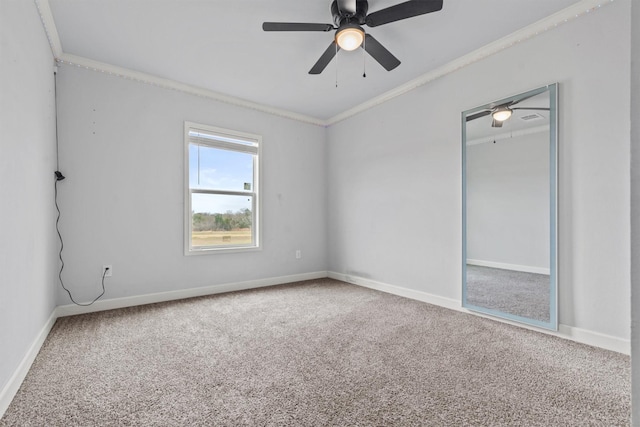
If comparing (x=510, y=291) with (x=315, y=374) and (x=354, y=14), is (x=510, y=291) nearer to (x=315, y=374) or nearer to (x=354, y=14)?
(x=315, y=374)

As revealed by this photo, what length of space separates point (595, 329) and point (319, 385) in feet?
6.66

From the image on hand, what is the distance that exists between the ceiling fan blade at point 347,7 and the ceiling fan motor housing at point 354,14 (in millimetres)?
18

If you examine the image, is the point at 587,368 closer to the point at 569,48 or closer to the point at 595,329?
the point at 595,329

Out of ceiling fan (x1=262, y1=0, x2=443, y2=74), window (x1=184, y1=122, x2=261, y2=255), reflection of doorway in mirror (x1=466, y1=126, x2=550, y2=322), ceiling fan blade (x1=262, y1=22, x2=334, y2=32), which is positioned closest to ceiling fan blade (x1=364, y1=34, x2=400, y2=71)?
ceiling fan (x1=262, y1=0, x2=443, y2=74)

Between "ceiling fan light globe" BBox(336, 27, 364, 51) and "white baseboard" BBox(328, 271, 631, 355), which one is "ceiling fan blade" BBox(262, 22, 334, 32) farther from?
"white baseboard" BBox(328, 271, 631, 355)

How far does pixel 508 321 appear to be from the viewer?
2789 mm

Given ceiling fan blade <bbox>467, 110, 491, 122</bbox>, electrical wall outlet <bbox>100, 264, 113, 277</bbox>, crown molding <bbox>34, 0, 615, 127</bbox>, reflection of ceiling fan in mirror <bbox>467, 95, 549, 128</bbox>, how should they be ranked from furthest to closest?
1. electrical wall outlet <bbox>100, 264, 113, 277</bbox>
2. ceiling fan blade <bbox>467, 110, 491, 122</bbox>
3. reflection of ceiling fan in mirror <bbox>467, 95, 549, 128</bbox>
4. crown molding <bbox>34, 0, 615, 127</bbox>

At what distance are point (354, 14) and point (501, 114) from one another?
5.21ft

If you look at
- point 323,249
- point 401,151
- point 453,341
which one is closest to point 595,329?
point 453,341

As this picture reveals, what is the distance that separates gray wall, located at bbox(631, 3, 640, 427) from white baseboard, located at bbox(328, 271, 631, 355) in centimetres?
234

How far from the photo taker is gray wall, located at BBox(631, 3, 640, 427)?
481mm

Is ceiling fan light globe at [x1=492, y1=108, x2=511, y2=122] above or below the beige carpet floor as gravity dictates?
above

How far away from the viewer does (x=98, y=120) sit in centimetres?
318

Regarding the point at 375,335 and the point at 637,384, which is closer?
the point at 637,384
